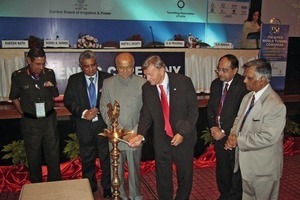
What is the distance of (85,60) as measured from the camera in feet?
10.4

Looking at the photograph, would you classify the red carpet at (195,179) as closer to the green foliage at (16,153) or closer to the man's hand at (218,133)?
the green foliage at (16,153)

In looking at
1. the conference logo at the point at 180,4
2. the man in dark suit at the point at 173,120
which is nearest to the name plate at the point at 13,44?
the man in dark suit at the point at 173,120

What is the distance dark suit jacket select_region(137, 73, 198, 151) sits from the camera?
9.14ft

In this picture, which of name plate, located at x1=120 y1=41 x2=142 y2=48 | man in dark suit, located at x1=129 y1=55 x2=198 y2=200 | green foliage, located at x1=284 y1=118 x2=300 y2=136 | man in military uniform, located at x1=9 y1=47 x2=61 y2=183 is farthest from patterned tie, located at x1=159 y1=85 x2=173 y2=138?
green foliage, located at x1=284 y1=118 x2=300 y2=136

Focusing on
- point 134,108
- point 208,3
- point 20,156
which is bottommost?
point 20,156

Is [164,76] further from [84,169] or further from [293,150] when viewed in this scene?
[293,150]

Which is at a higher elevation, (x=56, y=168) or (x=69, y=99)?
(x=69, y=99)

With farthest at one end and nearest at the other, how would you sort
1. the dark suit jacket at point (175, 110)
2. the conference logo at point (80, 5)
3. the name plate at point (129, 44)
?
the conference logo at point (80, 5)
the name plate at point (129, 44)
the dark suit jacket at point (175, 110)

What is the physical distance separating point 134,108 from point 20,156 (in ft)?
6.24

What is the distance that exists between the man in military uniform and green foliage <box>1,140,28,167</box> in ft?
1.68

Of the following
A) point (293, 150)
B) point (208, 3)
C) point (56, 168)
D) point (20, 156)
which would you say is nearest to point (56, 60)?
point (20, 156)

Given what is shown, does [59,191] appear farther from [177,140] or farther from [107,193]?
[107,193]

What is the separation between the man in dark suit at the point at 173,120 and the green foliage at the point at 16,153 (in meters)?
1.94

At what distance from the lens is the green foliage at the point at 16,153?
387 cm
